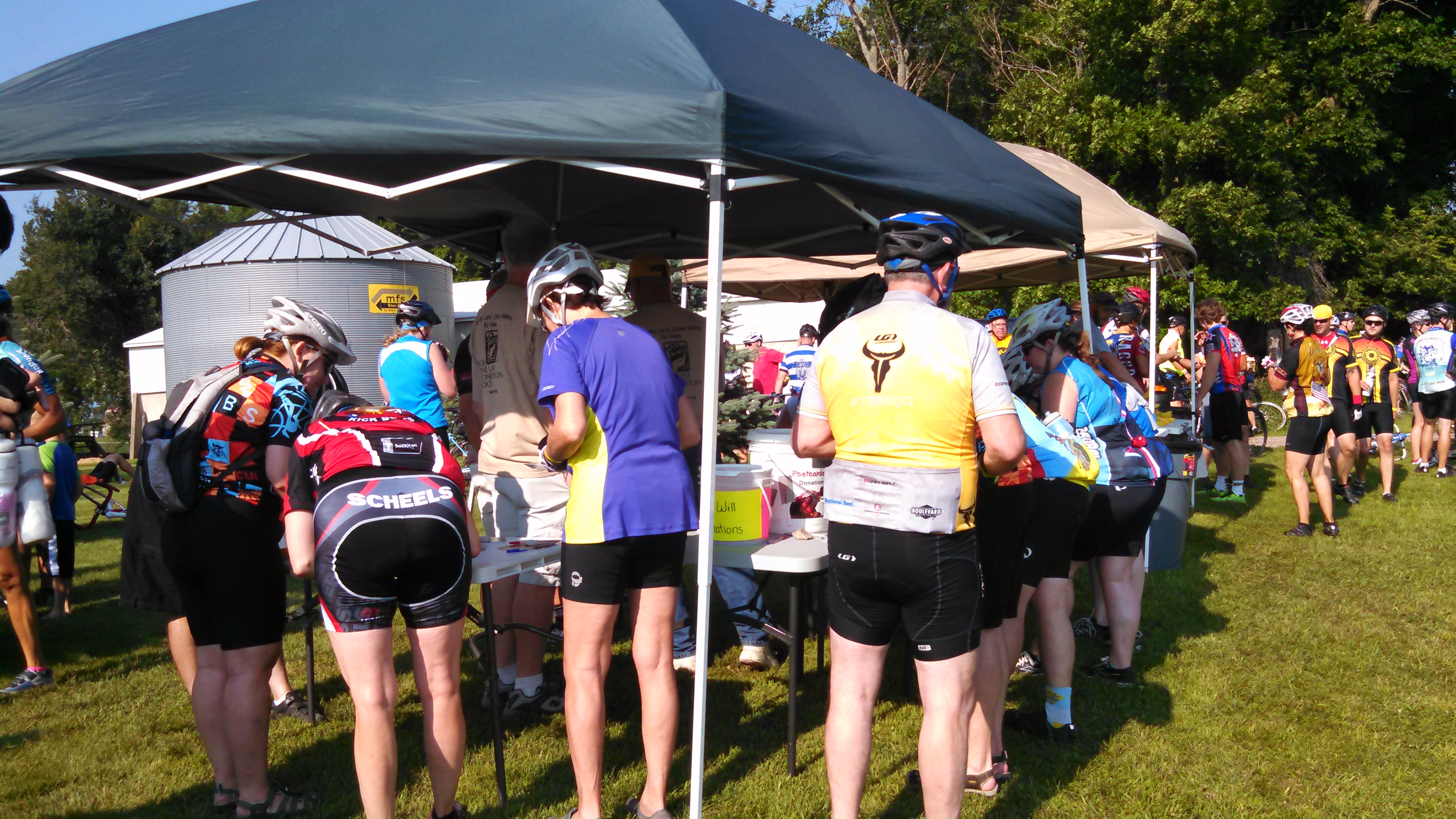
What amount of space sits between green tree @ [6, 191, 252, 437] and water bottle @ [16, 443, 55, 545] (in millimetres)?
29752

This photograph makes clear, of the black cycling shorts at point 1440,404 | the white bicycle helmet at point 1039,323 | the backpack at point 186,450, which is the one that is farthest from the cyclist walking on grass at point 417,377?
the black cycling shorts at point 1440,404

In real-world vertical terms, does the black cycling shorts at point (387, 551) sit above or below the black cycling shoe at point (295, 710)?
above

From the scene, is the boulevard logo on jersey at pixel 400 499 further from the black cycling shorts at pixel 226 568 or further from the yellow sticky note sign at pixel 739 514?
the yellow sticky note sign at pixel 739 514

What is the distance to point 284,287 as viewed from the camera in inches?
648

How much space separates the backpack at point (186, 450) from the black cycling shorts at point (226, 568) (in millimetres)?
62

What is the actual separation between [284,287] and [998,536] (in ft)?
51.5

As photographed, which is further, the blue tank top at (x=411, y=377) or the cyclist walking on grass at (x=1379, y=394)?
the cyclist walking on grass at (x=1379, y=394)

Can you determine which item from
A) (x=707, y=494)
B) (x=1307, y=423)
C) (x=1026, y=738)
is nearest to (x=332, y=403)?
(x=707, y=494)

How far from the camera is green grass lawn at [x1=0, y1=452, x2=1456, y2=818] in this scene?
11.9 feet

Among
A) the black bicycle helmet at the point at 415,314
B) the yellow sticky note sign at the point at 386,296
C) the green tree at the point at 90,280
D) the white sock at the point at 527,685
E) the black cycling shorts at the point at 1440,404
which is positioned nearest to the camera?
the white sock at the point at 527,685

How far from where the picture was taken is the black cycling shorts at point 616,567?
10.00 feet

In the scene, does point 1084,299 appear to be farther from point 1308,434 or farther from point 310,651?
point 1308,434

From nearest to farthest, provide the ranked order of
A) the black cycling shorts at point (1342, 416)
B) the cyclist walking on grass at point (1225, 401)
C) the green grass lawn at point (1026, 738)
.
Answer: the green grass lawn at point (1026, 738), the black cycling shorts at point (1342, 416), the cyclist walking on grass at point (1225, 401)

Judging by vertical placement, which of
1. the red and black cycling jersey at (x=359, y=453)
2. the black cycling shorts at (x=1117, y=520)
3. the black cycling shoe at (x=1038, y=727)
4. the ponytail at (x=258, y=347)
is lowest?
the black cycling shoe at (x=1038, y=727)
